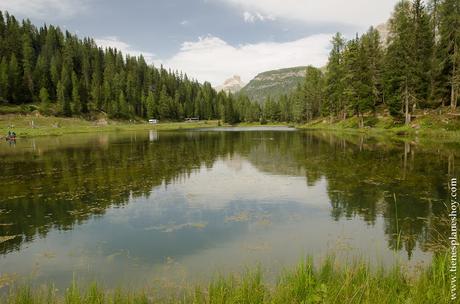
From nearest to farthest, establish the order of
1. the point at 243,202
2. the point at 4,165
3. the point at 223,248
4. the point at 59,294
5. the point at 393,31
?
the point at 59,294 < the point at 223,248 < the point at 243,202 < the point at 4,165 < the point at 393,31

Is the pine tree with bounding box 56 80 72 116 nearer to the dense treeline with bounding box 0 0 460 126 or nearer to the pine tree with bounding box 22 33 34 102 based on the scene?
the dense treeline with bounding box 0 0 460 126

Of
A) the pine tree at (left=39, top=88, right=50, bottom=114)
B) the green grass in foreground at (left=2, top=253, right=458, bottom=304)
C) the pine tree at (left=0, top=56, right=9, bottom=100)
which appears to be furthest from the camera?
the pine tree at (left=39, top=88, right=50, bottom=114)

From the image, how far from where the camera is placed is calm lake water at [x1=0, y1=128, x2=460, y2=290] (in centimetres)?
1038

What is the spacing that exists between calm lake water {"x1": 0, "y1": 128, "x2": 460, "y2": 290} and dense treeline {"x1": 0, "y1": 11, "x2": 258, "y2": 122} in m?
116

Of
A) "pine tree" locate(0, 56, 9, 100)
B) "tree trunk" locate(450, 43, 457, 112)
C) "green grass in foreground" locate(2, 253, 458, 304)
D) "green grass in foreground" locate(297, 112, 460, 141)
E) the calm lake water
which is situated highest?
"pine tree" locate(0, 56, 9, 100)

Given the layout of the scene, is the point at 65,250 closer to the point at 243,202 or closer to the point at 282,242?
the point at 282,242

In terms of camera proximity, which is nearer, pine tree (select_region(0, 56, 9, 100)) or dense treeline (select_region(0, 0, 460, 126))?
dense treeline (select_region(0, 0, 460, 126))

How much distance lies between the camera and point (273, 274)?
9.40 meters

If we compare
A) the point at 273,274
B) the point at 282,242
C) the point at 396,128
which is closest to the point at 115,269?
the point at 273,274

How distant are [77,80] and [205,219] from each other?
14862 cm

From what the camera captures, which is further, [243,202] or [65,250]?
[243,202]

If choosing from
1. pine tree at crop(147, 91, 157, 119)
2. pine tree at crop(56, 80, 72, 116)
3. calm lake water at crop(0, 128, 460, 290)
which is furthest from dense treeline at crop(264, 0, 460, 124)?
pine tree at crop(147, 91, 157, 119)

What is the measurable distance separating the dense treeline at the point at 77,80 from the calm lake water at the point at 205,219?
115715 mm

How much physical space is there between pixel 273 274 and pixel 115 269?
4.87m
